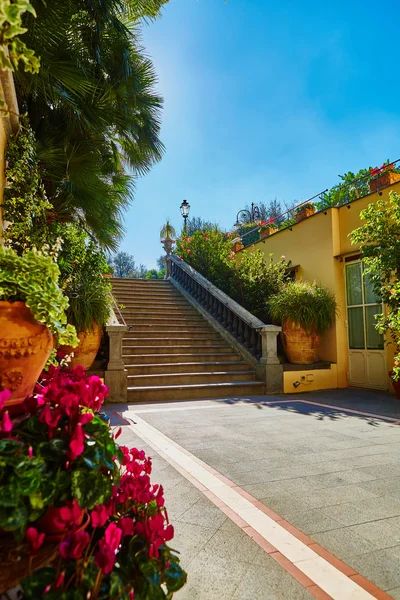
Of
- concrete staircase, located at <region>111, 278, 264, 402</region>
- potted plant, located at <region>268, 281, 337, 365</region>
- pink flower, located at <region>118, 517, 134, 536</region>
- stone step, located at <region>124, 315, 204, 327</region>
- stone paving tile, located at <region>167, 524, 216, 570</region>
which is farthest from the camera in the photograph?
stone step, located at <region>124, 315, 204, 327</region>

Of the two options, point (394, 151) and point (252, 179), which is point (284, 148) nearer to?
point (252, 179)

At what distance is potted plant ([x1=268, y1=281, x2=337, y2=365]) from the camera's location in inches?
351

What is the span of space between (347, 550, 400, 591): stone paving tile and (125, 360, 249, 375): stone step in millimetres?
6452

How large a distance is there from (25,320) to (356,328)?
879 centimetres

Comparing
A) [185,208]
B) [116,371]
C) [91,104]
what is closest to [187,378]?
[116,371]

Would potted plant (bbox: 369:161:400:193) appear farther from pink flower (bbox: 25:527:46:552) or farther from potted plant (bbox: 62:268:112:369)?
pink flower (bbox: 25:527:46:552)

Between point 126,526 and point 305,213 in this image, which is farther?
point 305,213

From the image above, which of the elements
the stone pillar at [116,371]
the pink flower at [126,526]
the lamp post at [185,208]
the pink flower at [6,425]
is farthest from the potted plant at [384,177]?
the pink flower at [6,425]

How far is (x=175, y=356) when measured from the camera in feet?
29.9

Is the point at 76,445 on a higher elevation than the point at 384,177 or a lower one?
lower

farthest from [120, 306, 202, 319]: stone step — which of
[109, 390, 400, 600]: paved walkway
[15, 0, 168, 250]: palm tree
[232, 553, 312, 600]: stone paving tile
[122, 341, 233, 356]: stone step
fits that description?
[232, 553, 312, 600]: stone paving tile

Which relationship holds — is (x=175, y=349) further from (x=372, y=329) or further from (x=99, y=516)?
(x=99, y=516)

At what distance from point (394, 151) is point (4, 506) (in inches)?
420

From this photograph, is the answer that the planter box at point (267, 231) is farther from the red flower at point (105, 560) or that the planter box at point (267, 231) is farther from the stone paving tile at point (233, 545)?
the red flower at point (105, 560)
